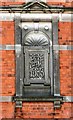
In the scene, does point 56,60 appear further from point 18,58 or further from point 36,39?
point 18,58

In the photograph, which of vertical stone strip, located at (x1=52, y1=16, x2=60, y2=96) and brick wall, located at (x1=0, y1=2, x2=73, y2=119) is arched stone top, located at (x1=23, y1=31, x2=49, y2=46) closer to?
vertical stone strip, located at (x1=52, y1=16, x2=60, y2=96)

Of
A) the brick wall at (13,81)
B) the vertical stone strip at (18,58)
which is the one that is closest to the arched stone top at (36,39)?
the vertical stone strip at (18,58)

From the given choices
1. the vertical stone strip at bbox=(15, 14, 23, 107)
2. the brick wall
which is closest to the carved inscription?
the vertical stone strip at bbox=(15, 14, 23, 107)

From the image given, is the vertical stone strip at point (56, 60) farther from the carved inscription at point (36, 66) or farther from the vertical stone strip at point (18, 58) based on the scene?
the vertical stone strip at point (18, 58)

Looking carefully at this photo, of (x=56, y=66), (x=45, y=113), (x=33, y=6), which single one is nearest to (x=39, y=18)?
(x=33, y=6)

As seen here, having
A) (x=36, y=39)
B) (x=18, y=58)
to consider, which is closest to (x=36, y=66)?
(x=18, y=58)

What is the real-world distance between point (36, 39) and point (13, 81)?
3.66 feet

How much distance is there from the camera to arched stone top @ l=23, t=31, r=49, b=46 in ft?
32.4

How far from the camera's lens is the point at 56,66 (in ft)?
32.2

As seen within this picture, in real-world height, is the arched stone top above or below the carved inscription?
above

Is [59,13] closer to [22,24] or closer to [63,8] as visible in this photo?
[63,8]

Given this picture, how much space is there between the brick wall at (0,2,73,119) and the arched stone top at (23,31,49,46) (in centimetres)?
33

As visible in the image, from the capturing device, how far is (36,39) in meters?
9.88

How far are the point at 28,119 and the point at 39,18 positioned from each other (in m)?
2.36
